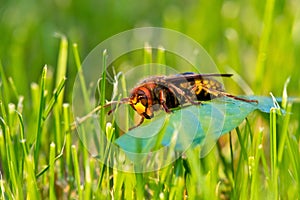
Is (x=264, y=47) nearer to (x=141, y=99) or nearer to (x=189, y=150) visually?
(x=141, y=99)

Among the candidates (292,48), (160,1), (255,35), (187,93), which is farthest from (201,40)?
(187,93)

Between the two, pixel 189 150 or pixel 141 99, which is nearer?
pixel 189 150

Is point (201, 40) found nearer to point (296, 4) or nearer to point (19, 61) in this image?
point (296, 4)

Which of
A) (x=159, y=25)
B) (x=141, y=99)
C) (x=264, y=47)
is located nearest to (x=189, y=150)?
(x=141, y=99)

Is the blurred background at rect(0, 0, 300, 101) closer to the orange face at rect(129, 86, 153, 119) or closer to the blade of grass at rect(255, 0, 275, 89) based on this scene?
the blade of grass at rect(255, 0, 275, 89)

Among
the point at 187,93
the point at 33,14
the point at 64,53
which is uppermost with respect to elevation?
the point at 33,14
